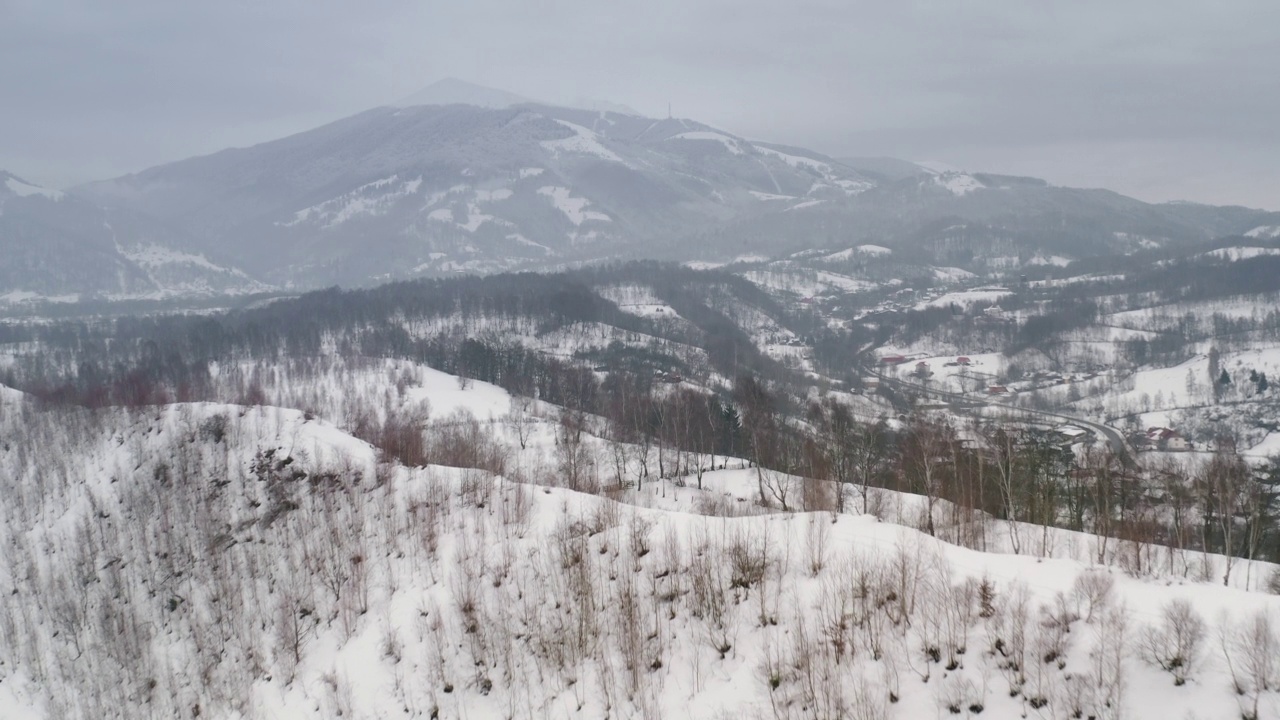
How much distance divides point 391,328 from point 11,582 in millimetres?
91195

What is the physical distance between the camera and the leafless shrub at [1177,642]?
12.9 meters

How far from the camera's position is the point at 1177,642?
1321cm

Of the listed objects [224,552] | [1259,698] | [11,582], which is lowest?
[11,582]

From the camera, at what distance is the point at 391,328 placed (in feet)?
417

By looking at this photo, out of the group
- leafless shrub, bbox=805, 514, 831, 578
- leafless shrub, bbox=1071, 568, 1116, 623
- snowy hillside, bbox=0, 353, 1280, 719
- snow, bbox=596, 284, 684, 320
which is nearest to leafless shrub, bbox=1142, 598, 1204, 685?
snowy hillside, bbox=0, 353, 1280, 719

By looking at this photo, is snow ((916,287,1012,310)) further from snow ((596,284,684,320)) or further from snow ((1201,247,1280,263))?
snow ((596,284,684,320))

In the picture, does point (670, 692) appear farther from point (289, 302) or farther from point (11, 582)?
point (289, 302)

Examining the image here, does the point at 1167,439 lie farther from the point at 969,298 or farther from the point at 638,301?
the point at 969,298

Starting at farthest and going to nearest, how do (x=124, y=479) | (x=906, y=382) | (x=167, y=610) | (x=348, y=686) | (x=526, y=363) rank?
(x=906, y=382), (x=526, y=363), (x=124, y=479), (x=167, y=610), (x=348, y=686)

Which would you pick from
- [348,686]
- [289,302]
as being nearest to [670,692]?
[348,686]

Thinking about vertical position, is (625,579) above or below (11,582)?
above

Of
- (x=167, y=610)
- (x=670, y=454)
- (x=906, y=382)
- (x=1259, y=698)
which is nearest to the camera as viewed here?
(x=1259, y=698)

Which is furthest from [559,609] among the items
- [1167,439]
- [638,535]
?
[1167,439]

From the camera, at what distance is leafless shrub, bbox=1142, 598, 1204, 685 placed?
12.9 m
